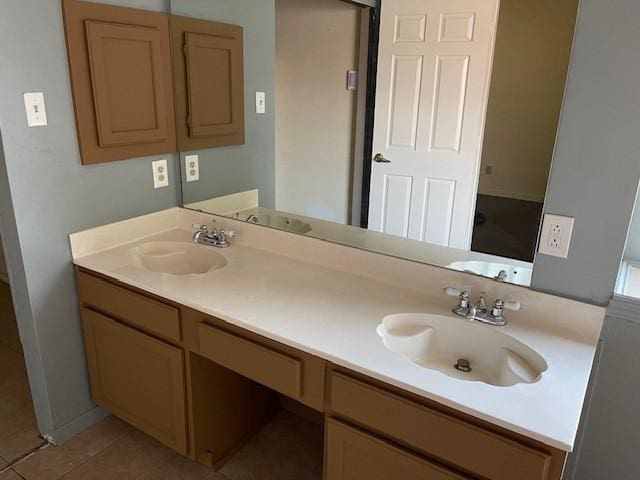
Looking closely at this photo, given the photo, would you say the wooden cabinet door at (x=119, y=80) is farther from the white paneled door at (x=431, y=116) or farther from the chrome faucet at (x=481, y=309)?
the chrome faucet at (x=481, y=309)

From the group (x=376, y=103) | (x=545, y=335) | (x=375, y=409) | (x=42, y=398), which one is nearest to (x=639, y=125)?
(x=545, y=335)

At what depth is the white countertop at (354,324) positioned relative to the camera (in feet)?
3.75

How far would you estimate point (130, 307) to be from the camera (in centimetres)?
187

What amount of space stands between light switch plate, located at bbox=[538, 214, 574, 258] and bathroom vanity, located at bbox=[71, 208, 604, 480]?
0.15m

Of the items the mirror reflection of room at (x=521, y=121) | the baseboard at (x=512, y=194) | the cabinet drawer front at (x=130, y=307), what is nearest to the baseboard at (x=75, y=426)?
the cabinet drawer front at (x=130, y=307)

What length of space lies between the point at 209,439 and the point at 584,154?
1677mm

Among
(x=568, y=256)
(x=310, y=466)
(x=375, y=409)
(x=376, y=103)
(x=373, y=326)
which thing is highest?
(x=376, y=103)

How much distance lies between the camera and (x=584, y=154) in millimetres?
1362

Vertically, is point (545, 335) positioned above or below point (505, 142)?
below

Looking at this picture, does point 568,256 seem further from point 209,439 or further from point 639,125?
point 209,439

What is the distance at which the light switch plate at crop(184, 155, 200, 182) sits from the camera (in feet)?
7.84

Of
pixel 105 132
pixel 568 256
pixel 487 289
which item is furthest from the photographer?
pixel 105 132

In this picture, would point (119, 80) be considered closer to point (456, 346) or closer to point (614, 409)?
point (456, 346)

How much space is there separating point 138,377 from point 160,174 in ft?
3.04
